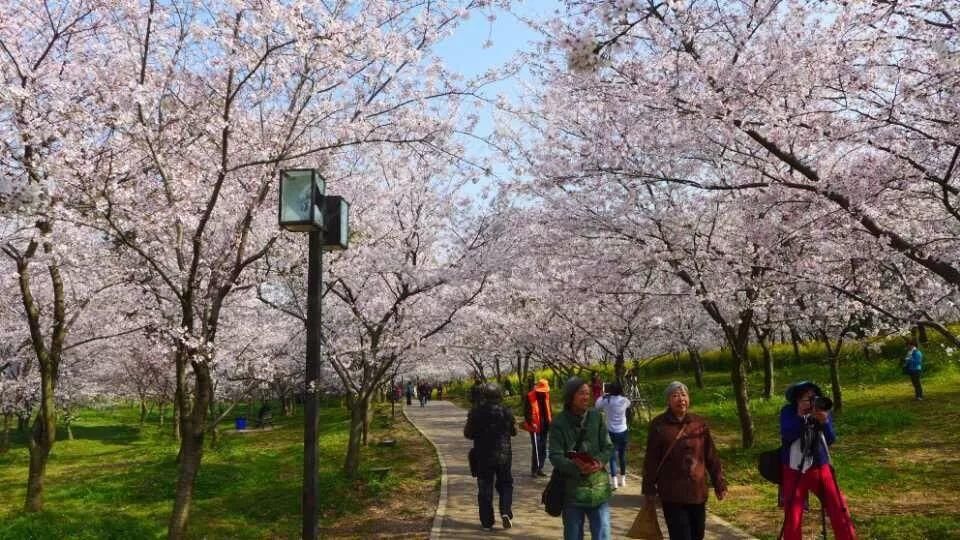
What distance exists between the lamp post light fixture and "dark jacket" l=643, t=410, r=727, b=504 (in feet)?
8.67

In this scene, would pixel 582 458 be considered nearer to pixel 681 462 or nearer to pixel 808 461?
pixel 681 462

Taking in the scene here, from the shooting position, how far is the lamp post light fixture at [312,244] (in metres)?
5.08

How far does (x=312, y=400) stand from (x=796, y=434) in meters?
4.08

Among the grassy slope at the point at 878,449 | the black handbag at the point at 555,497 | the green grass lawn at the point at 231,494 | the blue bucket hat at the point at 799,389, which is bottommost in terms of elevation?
the green grass lawn at the point at 231,494

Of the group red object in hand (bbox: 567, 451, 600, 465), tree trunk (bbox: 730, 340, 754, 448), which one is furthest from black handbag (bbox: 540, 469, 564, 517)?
tree trunk (bbox: 730, 340, 754, 448)

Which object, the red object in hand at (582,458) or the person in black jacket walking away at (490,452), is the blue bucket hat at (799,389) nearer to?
the red object in hand at (582,458)

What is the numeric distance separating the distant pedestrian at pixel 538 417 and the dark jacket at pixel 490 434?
2292mm

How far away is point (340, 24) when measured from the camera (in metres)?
6.68

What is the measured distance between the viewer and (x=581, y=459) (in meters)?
4.97

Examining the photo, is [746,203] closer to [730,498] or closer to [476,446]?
[730,498]

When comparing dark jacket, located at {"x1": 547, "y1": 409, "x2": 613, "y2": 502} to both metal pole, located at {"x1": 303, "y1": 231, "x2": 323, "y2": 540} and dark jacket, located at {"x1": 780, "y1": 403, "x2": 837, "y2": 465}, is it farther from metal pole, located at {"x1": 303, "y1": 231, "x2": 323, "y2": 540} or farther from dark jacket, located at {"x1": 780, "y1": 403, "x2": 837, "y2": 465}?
metal pole, located at {"x1": 303, "y1": 231, "x2": 323, "y2": 540}

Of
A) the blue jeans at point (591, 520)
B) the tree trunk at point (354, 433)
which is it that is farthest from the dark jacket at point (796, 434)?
the tree trunk at point (354, 433)

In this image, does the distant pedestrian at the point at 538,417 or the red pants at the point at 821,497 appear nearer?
the red pants at the point at 821,497

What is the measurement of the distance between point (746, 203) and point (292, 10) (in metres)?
6.21
